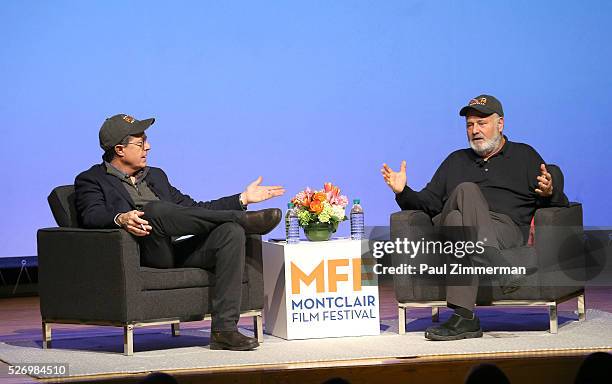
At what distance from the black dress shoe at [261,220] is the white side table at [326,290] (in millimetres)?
332

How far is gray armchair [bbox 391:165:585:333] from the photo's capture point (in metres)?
4.94

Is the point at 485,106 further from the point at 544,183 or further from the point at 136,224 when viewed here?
the point at 136,224

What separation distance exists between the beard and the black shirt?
Result: 0.05 meters

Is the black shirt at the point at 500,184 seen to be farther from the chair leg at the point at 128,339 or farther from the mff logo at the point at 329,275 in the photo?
the chair leg at the point at 128,339

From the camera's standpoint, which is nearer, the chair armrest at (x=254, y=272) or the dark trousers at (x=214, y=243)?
the dark trousers at (x=214, y=243)

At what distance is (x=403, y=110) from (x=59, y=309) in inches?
126

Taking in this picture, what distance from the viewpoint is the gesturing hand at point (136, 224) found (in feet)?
15.1

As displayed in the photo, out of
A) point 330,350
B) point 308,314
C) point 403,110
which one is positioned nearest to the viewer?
point 330,350

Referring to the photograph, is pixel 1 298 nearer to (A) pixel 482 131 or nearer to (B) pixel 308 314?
(B) pixel 308 314

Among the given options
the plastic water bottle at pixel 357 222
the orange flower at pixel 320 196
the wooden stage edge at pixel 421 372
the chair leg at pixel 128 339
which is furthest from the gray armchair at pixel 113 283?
the wooden stage edge at pixel 421 372

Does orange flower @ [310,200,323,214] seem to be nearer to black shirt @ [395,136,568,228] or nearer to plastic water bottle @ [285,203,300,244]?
plastic water bottle @ [285,203,300,244]

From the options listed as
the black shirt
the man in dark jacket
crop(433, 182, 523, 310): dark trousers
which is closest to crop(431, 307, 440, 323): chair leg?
the black shirt

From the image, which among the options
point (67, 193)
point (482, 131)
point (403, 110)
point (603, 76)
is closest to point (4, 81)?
point (67, 193)

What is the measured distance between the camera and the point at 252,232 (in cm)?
480
